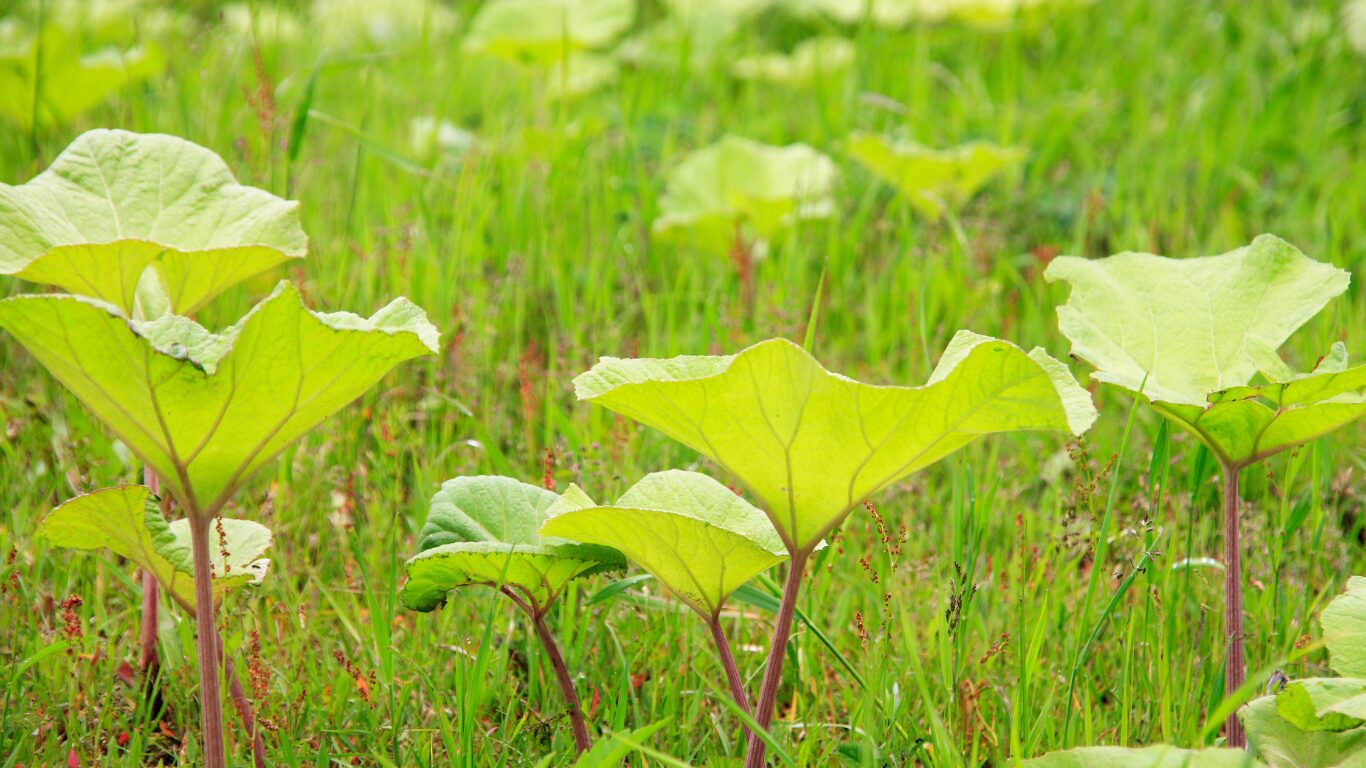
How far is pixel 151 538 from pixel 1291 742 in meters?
1.16

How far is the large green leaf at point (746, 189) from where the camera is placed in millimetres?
2721

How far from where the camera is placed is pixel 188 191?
1.49 metres

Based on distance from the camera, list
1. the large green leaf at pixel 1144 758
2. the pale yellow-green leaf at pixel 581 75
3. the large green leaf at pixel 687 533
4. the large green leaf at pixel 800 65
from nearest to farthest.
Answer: the large green leaf at pixel 1144 758 → the large green leaf at pixel 687 533 → the pale yellow-green leaf at pixel 581 75 → the large green leaf at pixel 800 65

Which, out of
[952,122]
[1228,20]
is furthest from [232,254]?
[1228,20]

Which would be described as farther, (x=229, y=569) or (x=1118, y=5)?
(x=1118, y=5)

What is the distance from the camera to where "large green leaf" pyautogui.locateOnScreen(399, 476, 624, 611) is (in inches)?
46.9

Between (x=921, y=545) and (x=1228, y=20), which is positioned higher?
(x=1228, y=20)

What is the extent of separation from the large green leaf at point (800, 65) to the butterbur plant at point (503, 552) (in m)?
2.78

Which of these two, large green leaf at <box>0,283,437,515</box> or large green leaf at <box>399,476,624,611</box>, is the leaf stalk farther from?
large green leaf at <box>0,283,437,515</box>

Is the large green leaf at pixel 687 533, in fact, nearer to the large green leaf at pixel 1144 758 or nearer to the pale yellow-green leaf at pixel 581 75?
the large green leaf at pixel 1144 758

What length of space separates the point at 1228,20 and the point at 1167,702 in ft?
11.4

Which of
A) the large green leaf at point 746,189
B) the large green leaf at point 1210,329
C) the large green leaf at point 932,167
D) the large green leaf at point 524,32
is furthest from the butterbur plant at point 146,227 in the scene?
the large green leaf at point 524,32

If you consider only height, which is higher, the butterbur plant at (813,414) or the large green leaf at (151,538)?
the butterbur plant at (813,414)

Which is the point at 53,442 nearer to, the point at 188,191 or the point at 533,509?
the point at 188,191
